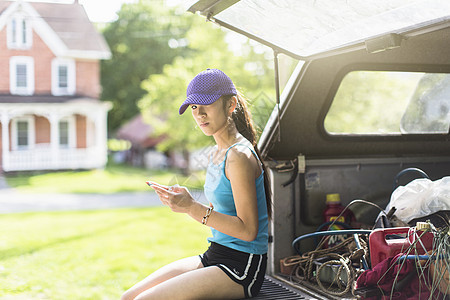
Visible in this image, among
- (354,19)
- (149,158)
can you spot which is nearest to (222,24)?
(354,19)

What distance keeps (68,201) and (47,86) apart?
1398cm

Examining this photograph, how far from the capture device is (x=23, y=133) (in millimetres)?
27484

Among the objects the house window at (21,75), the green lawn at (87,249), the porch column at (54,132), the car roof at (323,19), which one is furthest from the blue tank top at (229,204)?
the house window at (21,75)

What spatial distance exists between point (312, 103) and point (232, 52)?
12073 mm

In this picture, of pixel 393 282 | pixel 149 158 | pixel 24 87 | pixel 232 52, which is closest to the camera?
pixel 393 282

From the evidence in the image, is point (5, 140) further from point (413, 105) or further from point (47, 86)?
point (413, 105)

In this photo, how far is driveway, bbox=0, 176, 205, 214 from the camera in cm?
1357

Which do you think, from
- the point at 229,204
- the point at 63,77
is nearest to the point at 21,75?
the point at 63,77

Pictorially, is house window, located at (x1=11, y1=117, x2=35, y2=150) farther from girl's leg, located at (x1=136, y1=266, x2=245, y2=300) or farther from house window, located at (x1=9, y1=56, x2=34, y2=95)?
girl's leg, located at (x1=136, y1=266, x2=245, y2=300)

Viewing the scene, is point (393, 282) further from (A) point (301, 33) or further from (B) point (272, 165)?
(A) point (301, 33)

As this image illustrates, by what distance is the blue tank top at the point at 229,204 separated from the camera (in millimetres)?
2557

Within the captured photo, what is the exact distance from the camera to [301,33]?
3.03m

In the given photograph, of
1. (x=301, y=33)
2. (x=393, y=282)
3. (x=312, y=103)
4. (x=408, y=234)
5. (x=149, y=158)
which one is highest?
(x=301, y=33)

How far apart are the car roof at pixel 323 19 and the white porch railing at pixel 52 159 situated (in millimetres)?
24337
